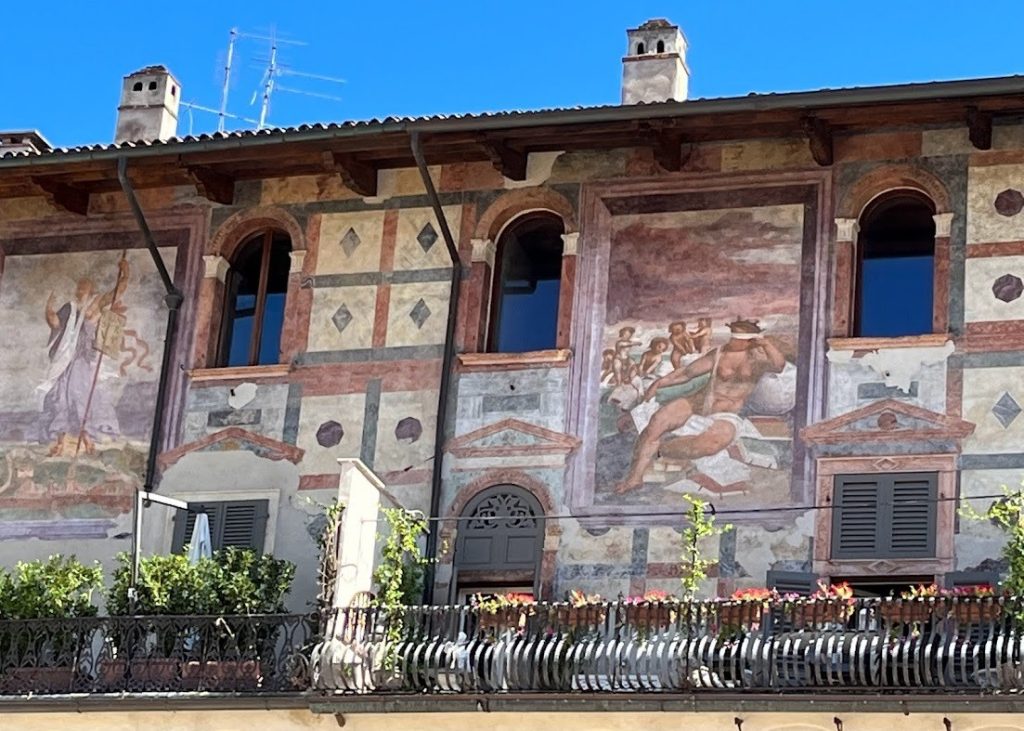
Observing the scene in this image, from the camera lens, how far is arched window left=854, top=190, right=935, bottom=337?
20812 millimetres

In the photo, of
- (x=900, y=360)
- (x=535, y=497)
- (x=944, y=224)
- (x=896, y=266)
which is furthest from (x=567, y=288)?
(x=944, y=224)

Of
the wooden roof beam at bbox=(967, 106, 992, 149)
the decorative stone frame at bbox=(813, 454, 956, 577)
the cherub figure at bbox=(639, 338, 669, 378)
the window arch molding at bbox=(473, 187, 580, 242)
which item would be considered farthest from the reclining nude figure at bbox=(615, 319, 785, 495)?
the wooden roof beam at bbox=(967, 106, 992, 149)

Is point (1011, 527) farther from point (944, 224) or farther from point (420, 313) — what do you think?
point (420, 313)

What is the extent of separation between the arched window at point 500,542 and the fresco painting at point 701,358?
593 mm

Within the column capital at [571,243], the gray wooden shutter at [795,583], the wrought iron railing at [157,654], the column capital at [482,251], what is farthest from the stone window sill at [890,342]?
the wrought iron railing at [157,654]

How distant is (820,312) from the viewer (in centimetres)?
2080

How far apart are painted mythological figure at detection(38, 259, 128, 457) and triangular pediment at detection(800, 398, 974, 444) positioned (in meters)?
6.19

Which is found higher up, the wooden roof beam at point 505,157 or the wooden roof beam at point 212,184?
the wooden roof beam at point 505,157

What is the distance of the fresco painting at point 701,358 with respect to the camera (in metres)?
20.6

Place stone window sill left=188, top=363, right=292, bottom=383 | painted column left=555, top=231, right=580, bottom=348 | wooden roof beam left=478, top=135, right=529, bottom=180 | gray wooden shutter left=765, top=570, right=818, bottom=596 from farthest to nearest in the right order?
stone window sill left=188, top=363, right=292, bottom=383
wooden roof beam left=478, top=135, right=529, bottom=180
painted column left=555, top=231, right=580, bottom=348
gray wooden shutter left=765, top=570, right=818, bottom=596

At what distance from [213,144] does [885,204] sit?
18.5 feet

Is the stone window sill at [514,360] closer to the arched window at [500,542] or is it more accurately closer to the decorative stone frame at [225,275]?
the arched window at [500,542]

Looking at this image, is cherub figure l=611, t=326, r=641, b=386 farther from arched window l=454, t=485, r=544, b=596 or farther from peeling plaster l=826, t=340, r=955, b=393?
peeling plaster l=826, t=340, r=955, b=393

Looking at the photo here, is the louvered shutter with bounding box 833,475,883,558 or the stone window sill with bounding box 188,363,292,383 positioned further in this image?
the stone window sill with bounding box 188,363,292,383
